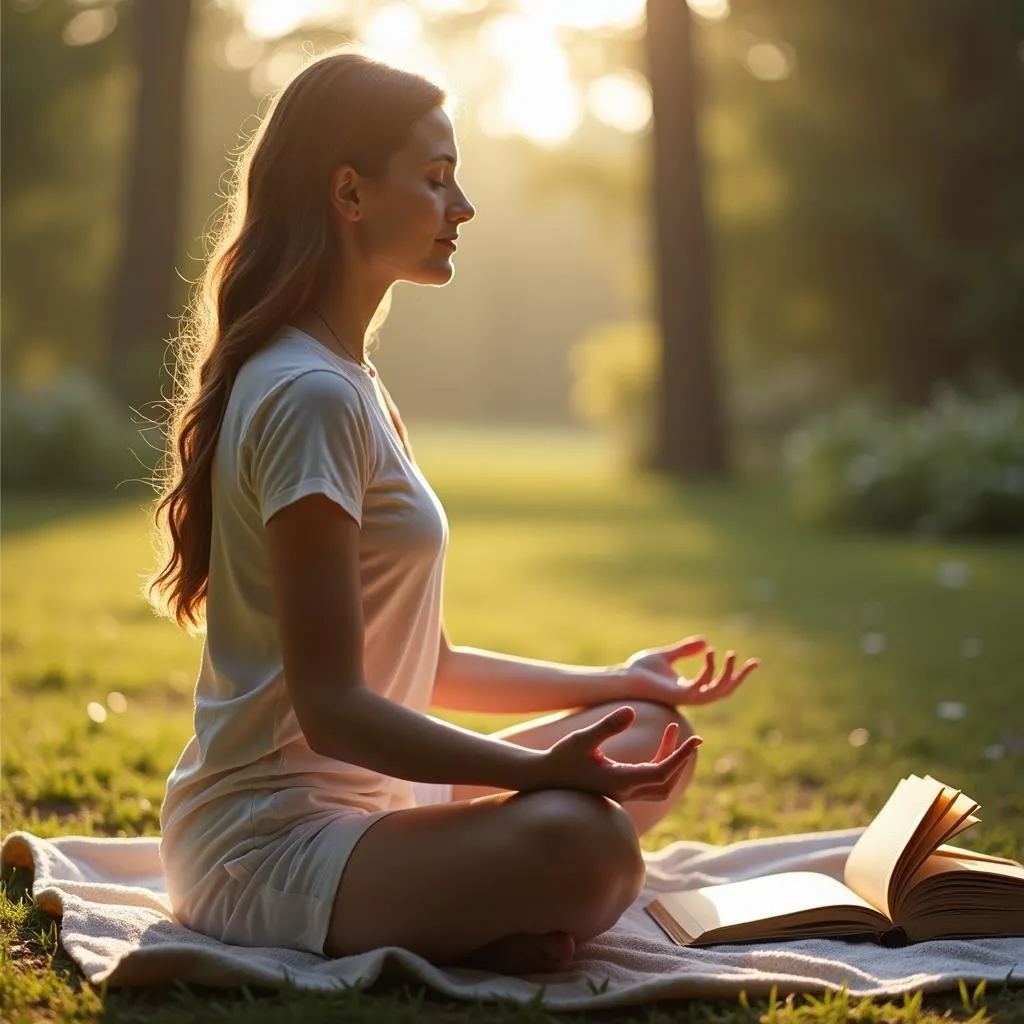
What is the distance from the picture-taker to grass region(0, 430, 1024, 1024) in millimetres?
2463

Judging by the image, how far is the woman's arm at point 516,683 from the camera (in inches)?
121

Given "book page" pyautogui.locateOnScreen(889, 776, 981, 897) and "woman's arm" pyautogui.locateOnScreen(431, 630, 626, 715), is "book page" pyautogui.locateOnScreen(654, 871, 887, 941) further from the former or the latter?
"woman's arm" pyautogui.locateOnScreen(431, 630, 626, 715)

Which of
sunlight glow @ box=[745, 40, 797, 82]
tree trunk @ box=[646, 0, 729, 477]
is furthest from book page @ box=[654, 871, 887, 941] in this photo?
sunlight glow @ box=[745, 40, 797, 82]

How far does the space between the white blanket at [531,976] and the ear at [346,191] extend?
125 centimetres

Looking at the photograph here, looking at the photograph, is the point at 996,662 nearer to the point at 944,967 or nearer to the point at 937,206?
the point at 944,967

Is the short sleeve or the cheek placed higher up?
the cheek

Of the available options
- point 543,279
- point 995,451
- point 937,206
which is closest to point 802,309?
point 937,206

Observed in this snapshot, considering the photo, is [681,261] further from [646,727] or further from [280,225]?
[280,225]

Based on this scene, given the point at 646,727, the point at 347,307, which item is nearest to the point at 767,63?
the point at 646,727

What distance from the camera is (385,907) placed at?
7.93 feet

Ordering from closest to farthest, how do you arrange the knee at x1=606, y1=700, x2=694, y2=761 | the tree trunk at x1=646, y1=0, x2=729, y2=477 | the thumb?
the thumb → the knee at x1=606, y1=700, x2=694, y2=761 → the tree trunk at x1=646, y1=0, x2=729, y2=477

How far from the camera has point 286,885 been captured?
2.47 m

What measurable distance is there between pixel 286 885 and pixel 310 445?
761 mm

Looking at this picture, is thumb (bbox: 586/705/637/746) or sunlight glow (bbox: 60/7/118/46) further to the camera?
sunlight glow (bbox: 60/7/118/46)
